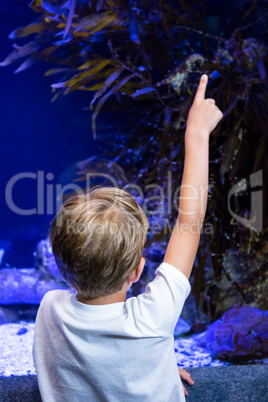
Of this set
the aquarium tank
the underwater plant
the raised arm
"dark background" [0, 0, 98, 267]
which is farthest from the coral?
the raised arm

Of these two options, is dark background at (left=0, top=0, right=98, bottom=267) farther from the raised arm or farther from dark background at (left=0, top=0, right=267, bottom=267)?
the raised arm

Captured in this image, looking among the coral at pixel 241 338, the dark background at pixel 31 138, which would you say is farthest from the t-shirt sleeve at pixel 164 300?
the coral at pixel 241 338

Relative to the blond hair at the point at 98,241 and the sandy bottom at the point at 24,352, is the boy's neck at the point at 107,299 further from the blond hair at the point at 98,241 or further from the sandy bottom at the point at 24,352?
the sandy bottom at the point at 24,352

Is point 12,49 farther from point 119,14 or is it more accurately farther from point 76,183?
point 76,183

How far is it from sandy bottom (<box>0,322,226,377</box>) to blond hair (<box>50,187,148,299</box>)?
0.87 metres

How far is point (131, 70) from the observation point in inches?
53.4

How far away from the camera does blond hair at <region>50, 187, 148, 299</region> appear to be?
0.60 m

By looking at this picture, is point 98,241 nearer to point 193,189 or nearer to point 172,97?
point 193,189

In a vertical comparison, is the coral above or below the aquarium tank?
below

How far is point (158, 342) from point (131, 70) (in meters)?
1.03

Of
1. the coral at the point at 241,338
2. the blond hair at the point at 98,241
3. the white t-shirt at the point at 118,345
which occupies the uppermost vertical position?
the blond hair at the point at 98,241

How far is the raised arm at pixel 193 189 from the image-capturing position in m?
0.68

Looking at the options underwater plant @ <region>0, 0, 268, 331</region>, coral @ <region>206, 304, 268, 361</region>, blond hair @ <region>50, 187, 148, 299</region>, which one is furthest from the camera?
coral @ <region>206, 304, 268, 361</region>

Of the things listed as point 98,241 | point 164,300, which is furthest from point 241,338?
point 98,241
